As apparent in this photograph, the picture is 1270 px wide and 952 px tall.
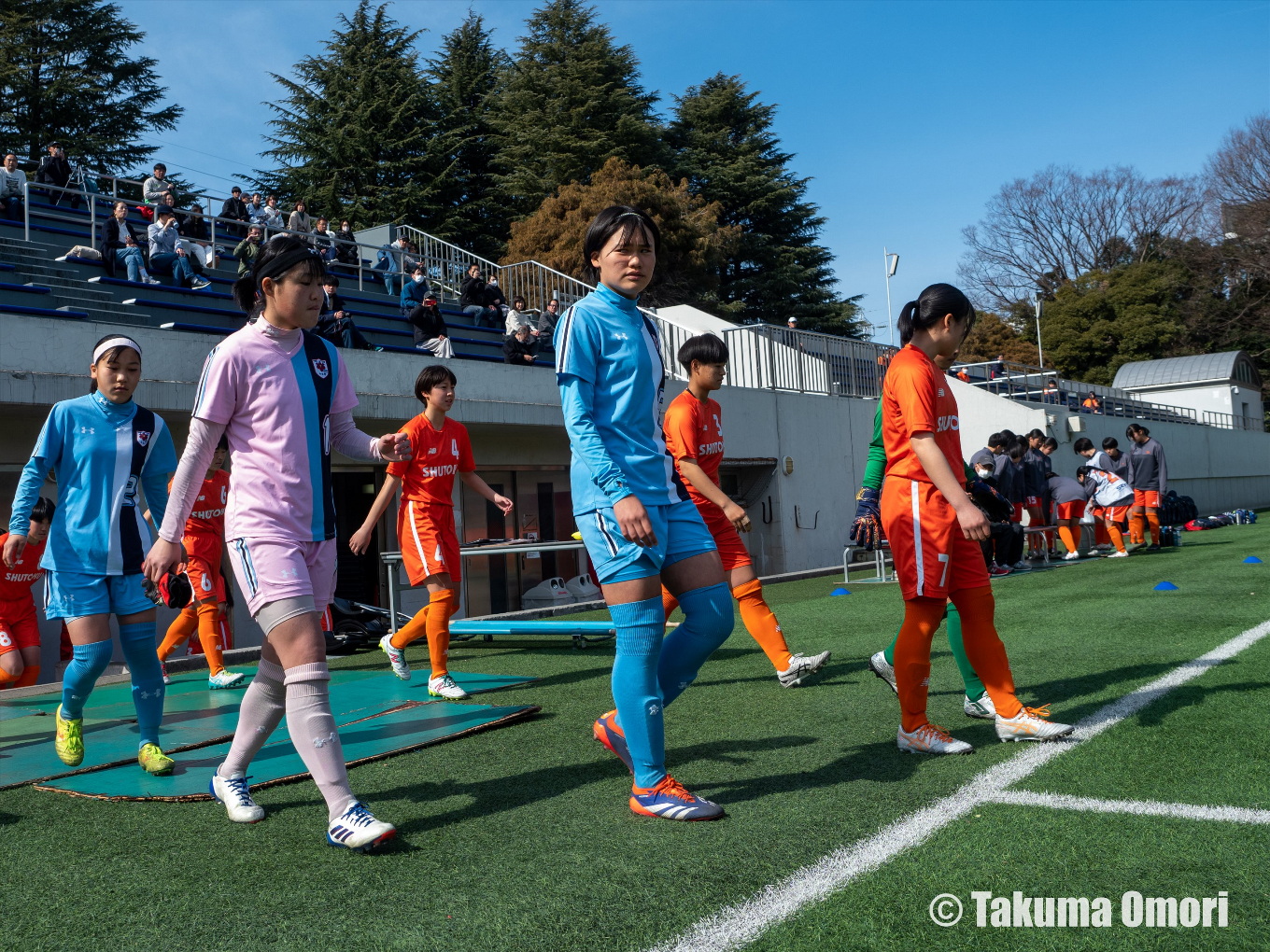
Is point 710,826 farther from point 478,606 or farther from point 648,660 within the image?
point 478,606

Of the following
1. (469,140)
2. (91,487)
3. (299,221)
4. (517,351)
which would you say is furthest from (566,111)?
(91,487)

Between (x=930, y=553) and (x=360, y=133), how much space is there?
36.6 metres

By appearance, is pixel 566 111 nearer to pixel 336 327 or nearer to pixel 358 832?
pixel 336 327

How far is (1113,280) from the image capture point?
49.2 meters

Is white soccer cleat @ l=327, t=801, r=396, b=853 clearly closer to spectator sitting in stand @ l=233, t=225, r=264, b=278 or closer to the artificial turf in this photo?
the artificial turf

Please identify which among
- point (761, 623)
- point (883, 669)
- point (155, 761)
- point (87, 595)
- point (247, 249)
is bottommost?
point (155, 761)

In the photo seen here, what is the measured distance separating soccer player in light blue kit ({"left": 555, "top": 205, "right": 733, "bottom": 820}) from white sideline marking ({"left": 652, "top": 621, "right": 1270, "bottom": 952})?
554 millimetres

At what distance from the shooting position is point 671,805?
314cm

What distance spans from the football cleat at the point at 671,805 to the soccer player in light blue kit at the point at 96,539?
236 centimetres

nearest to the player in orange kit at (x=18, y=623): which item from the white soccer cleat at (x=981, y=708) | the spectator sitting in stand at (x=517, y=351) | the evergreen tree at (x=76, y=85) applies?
the white soccer cleat at (x=981, y=708)

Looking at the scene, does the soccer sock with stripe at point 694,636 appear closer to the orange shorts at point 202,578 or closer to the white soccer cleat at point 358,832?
the white soccer cleat at point 358,832

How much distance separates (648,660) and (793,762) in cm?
96

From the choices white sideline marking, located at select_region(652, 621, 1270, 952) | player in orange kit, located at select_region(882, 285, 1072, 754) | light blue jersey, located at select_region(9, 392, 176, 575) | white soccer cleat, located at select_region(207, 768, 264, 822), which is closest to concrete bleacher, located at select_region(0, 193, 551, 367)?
light blue jersey, located at select_region(9, 392, 176, 575)

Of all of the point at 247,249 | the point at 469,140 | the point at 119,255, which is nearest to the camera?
the point at 119,255
